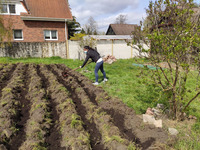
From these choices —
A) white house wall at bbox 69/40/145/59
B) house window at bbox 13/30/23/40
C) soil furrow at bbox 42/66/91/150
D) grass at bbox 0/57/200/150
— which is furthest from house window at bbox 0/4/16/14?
soil furrow at bbox 42/66/91/150

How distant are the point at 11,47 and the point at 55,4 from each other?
7659mm

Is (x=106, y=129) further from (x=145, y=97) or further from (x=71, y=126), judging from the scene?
(x=145, y=97)

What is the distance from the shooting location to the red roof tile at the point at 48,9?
50.8ft

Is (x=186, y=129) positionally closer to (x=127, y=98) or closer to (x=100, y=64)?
(x=127, y=98)

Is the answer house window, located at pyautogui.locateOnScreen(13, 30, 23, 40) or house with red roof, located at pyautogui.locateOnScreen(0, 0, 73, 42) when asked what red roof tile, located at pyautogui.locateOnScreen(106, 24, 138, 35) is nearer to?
house with red roof, located at pyautogui.locateOnScreen(0, 0, 73, 42)

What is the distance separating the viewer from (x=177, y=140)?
2.88m

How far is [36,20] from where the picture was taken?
15055mm

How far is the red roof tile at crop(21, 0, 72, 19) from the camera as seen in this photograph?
609 inches

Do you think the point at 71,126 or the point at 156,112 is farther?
the point at 156,112

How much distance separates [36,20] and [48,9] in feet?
7.25

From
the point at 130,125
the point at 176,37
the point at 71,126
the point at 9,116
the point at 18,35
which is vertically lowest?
the point at 130,125

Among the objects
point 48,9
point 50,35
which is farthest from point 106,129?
point 48,9

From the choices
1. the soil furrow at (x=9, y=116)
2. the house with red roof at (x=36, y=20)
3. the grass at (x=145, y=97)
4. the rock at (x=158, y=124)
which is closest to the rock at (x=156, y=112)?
the grass at (x=145, y=97)

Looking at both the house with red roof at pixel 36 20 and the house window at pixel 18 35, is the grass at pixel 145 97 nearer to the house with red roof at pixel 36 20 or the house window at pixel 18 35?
the house with red roof at pixel 36 20
